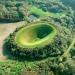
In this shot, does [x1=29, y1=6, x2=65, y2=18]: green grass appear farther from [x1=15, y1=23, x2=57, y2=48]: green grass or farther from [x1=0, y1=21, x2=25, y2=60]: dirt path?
[x1=15, y1=23, x2=57, y2=48]: green grass

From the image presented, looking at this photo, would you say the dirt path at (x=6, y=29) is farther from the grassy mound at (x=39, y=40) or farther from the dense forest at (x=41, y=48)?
the grassy mound at (x=39, y=40)

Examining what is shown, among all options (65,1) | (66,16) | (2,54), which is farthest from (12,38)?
(65,1)

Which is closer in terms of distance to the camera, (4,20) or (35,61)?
(35,61)

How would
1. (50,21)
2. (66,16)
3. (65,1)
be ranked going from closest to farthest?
(50,21)
(66,16)
(65,1)

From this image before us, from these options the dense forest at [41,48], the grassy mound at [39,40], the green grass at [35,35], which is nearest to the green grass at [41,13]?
the dense forest at [41,48]

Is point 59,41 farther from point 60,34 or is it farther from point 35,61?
point 35,61

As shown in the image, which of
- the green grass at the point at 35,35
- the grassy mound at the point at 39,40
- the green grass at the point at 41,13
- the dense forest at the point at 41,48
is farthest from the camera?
the green grass at the point at 41,13

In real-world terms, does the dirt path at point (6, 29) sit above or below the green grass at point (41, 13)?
below

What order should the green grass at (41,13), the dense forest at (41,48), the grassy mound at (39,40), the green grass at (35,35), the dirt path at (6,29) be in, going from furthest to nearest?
1. the green grass at (41,13)
2. the dirt path at (6,29)
3. the green grass at (35,35)
4. the grassy mound at (39,40)
5. the dense forest at (41,48)

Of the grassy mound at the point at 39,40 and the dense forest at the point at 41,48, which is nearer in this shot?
the dense forest at the point at 41,48
